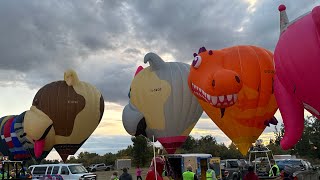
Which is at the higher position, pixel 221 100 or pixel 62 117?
pixel 62 117

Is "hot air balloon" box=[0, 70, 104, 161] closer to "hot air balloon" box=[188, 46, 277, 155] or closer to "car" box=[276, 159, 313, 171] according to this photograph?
"car" box=[276, 159, 313, 171]

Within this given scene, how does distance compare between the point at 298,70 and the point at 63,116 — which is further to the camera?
the point at 63,116

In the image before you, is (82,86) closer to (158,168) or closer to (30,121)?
(30,121)

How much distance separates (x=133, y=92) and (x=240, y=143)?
21.7ft

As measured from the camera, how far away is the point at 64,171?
19.5 metres

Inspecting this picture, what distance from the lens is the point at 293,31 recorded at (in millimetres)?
7938

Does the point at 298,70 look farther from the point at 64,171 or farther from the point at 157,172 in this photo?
the point at 64,171

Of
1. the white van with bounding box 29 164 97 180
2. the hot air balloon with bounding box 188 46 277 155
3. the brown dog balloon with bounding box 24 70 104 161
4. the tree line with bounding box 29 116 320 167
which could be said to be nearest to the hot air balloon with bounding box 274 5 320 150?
the hot air balloon with bounding box 188 46 277 155

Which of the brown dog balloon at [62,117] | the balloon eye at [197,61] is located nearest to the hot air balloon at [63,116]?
the brown dog balloon at [62,117]

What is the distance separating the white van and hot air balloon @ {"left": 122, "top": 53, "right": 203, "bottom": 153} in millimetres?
2895

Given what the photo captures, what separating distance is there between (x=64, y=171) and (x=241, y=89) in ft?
30.8

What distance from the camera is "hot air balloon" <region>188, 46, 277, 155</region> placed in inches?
556

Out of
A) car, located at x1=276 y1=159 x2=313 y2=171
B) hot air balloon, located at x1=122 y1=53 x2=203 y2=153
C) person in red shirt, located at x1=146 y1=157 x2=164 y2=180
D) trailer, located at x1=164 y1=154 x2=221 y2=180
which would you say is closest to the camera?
person in red shirt, located at x1=146 y1=157 x2=164 y2=180

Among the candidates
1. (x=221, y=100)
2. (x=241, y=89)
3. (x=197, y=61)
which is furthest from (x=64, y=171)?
(x=241, y=89)
